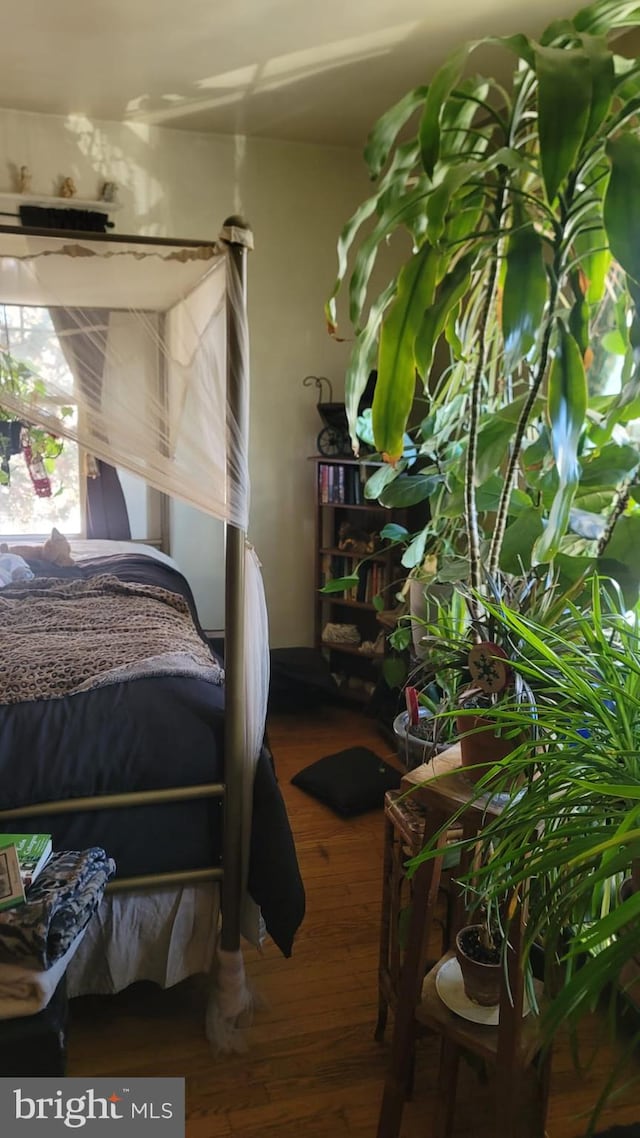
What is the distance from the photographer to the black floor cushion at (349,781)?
273cm

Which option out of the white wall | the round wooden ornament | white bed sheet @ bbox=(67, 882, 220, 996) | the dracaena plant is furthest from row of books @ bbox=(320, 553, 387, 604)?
the round wooden ornament

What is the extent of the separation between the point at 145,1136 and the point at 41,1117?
171mm

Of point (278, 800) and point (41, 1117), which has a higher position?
point (278, 800)

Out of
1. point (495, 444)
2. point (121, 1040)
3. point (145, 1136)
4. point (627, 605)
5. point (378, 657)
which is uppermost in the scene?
point (495, 444)

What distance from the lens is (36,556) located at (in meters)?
3.25

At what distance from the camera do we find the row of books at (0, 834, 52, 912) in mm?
1318

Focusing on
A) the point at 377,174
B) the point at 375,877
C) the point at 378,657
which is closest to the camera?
the point at 377,174

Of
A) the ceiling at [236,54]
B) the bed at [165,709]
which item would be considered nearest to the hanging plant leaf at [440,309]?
the bed at [165,709]

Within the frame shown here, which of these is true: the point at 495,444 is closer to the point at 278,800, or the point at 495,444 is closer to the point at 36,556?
the point at 278,800

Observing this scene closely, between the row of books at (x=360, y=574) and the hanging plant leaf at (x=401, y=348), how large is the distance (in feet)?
7.16

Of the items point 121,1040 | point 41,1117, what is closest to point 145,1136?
point 41,1117

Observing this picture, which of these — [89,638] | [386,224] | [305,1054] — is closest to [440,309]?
[386,224]

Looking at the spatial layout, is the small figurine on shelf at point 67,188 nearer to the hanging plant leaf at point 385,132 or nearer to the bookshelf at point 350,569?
the bookshelf at point 350,569

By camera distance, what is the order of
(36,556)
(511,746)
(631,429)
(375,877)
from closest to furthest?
(511,746) < (631,429) < (375,877) < (36,556)
